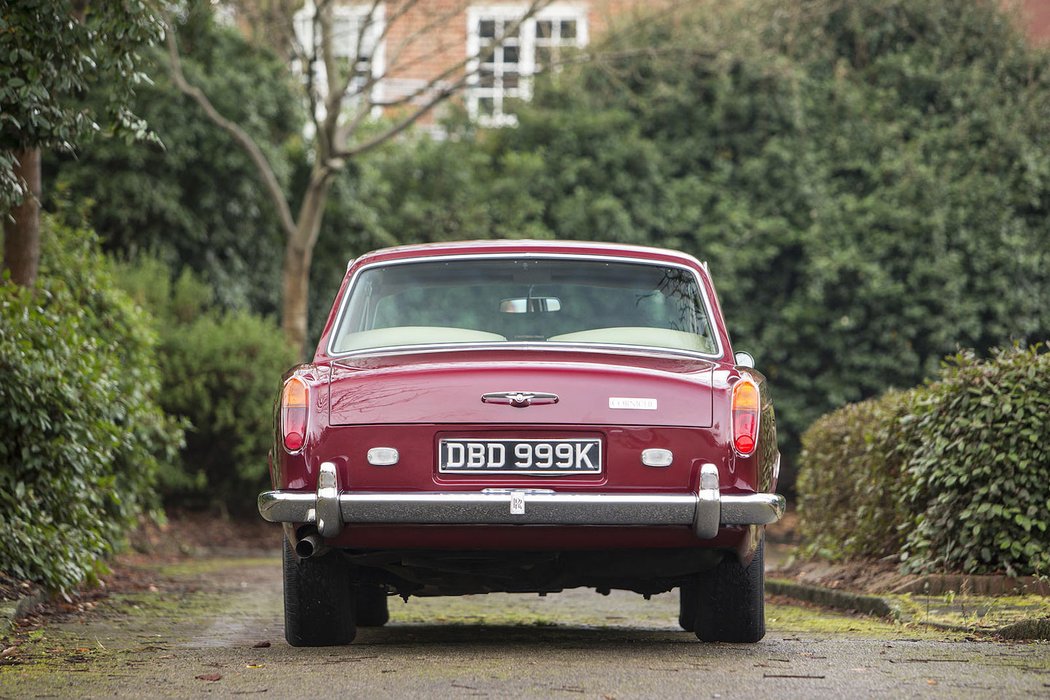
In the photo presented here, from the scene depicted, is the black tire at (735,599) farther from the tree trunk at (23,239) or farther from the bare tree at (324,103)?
the bare tree at (324,103)

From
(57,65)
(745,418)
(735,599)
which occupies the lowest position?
(735,599)

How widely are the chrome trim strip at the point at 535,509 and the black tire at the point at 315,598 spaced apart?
2.46ft

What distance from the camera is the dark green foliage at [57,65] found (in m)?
8.38

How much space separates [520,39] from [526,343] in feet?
58.4

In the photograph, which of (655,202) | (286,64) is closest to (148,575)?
(286,64)

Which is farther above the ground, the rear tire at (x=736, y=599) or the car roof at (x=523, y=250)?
the car roof at (x=523, y=250)

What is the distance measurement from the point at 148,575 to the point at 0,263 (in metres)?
2.71

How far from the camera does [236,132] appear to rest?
768 inches

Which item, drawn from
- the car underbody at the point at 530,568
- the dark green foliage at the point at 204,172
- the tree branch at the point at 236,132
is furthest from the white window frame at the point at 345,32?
the car underbody at the point at 530,568

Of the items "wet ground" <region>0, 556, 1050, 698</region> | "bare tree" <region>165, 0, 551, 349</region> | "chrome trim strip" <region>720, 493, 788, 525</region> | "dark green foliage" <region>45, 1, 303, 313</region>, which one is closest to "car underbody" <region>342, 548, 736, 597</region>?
"wet ground" <region>0, 556, 1050, 698</region>

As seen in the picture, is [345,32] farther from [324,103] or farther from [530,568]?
[530,568]

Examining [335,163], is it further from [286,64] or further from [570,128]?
[570,128]

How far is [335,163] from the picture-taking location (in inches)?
774

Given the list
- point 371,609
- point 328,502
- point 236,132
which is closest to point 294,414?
point 328,502
